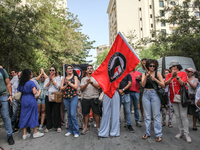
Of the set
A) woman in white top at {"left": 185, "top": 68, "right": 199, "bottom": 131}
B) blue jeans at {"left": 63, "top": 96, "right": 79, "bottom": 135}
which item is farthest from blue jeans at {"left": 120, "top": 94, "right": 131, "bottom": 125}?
woman in white top at {"left": 185, "top": 68, "right": 199, "bottom": 131}

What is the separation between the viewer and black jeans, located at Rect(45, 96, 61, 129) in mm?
5617

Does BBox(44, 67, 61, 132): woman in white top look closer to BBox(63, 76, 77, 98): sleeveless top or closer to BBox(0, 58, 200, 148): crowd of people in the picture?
BBox(0, 58, 200, 148): crowd of people

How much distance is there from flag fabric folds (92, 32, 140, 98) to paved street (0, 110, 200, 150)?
1.29 meters

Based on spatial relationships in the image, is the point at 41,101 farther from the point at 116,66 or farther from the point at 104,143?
the point at 116,66

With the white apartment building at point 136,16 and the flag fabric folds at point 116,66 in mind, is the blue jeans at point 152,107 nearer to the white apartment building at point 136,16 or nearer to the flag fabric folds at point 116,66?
the flag fabric folds at point 116,66

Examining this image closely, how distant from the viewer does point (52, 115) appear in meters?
5.81

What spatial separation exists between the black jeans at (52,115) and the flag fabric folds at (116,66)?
1.89 metres

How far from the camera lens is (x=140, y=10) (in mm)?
51625

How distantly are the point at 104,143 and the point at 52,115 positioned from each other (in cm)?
238

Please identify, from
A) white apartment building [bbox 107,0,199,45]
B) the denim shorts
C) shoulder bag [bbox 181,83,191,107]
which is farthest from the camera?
white apartment building [bbox 107,0,199,45]

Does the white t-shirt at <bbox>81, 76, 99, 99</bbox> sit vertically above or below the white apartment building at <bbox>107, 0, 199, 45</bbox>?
below

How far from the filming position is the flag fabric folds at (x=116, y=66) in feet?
14.8

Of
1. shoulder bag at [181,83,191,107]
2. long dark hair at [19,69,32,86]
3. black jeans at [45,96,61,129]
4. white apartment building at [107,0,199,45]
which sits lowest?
black jeans at [45,96,61,129]

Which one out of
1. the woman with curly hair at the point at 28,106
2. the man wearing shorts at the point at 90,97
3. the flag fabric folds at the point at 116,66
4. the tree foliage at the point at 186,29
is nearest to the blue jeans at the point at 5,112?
the woman with curly hair at the point at 28,106
